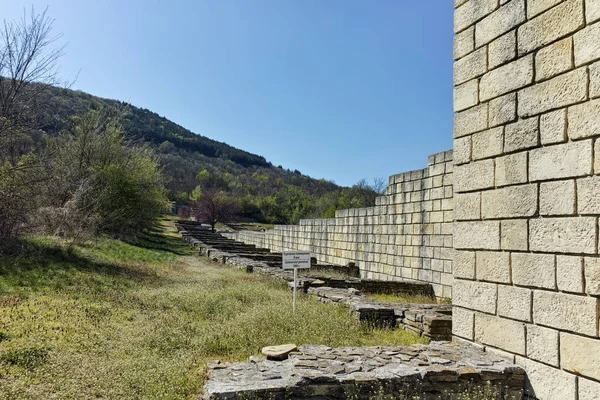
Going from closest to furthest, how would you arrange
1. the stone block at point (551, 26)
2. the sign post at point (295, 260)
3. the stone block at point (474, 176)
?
the stone block at point (551, 26) < the stone block at point (474, 176) < the sign post at point (295, 260)

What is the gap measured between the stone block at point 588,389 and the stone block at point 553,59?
2612mm

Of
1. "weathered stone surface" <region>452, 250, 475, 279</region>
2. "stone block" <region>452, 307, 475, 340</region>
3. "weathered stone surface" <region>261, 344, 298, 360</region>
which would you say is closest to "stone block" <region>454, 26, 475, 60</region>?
"weathered stone surface" <region>452, 250, 475, 279</region>

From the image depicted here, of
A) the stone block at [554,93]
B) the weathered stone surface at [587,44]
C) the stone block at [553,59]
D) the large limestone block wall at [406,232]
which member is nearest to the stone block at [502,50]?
the stone block at [553,59]

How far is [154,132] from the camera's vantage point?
130 metres

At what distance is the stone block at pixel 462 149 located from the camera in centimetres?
488

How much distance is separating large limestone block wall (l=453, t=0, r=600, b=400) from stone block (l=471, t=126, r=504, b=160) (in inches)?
0.4

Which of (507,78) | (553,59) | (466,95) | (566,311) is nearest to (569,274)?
(566,311)

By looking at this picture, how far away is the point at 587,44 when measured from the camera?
141 inches

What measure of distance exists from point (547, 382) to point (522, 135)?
7.44 feet

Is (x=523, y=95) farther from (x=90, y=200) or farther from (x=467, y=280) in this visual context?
(x=90, y=200)

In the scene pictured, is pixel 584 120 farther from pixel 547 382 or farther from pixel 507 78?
pixel 547 382

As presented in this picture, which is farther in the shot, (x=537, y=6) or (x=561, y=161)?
(x=537, y=6)

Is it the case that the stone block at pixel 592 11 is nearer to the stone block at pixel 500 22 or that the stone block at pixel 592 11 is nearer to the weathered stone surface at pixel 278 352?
the stone block at pixel 500 22

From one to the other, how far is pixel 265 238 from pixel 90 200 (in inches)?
478
